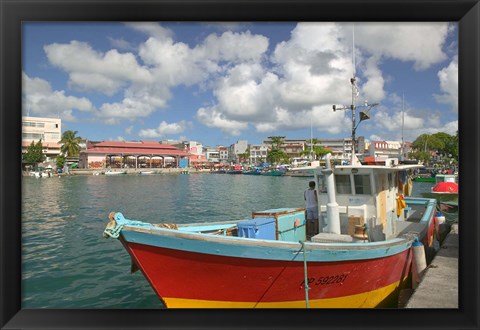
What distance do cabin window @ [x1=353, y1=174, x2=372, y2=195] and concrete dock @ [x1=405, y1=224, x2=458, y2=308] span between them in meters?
1.99

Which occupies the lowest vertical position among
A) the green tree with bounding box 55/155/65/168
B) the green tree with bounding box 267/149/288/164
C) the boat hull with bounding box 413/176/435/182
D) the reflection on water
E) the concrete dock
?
the reflection on water

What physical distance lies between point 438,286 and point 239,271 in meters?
3.83

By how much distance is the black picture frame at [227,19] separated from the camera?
10.5 feet

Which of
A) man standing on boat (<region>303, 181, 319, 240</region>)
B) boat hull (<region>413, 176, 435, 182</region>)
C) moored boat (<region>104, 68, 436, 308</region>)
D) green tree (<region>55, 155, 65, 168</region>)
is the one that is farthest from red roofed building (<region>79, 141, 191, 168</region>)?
moored boat (<region>104, 68, 436, 308</region>)

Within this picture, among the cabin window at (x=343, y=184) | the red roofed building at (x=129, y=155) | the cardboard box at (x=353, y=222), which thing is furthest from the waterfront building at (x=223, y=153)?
the cardboard box at (x=353, y=222)

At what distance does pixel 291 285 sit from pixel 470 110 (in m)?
3.63

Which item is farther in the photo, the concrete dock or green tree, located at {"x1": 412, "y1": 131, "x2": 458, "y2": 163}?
green tree, located at {"x1": 412, "y1": 131, "x2": 458, "y2": 163}

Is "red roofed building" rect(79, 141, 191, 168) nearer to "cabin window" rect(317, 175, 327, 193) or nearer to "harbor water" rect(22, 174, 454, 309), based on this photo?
"harbor water" rect(22, 174, 454, 309)

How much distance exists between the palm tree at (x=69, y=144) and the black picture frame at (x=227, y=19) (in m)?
80.3

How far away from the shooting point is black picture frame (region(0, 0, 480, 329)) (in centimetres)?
319

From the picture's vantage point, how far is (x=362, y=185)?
7.12 meters

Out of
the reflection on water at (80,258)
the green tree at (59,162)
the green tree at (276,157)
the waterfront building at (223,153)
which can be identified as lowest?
the reflection on water at (80,258)

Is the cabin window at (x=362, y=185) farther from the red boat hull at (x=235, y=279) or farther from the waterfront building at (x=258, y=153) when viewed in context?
the waterfront building at (x=258, y=153)

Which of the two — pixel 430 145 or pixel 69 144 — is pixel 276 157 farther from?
pixel 69 144
